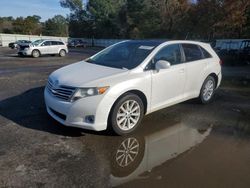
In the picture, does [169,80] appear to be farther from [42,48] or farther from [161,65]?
[42,48]

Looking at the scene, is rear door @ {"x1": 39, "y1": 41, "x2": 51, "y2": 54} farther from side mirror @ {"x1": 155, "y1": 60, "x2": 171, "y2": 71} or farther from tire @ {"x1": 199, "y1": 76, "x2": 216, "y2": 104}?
side mirror @ {"x1": 155, "y1": 60, "x2": 171, "y2": 71}

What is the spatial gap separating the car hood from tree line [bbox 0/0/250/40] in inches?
1049

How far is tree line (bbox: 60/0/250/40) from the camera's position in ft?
93.7

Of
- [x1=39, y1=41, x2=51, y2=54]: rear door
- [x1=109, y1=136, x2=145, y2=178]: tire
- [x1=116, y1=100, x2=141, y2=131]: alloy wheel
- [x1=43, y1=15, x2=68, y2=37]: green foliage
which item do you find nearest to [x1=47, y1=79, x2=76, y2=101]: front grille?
[x1=116, y1=100, x2=141, y2=131]: alloy wheel

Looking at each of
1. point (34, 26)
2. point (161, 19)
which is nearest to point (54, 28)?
point (34, 26)

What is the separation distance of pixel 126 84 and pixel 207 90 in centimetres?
291

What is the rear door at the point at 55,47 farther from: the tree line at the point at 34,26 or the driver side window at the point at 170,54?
the tree line at the point at 34,26

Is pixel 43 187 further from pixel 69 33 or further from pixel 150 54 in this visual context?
pixel 69 33

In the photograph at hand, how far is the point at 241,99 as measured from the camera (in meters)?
→ 7.18

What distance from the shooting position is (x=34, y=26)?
230ft

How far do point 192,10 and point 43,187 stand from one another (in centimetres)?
3122

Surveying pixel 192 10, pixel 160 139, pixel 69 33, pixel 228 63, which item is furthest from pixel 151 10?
pixel 160 139

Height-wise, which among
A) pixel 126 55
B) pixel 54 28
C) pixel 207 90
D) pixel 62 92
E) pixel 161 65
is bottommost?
pixel 207 90

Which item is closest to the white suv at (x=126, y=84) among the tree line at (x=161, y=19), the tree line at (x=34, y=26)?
the tree line at (x=161, y=19)
